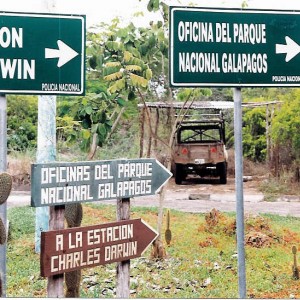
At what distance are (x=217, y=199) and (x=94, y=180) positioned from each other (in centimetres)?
91

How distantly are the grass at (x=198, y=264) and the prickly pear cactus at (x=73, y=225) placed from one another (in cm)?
8

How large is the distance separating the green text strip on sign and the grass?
0.79 ft

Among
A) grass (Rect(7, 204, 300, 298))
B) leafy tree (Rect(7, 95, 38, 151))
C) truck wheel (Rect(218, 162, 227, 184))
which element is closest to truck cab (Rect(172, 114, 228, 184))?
truck wheel (Rect(218, 162, 227, 184))

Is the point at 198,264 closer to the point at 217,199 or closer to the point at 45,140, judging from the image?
the point at 217,199

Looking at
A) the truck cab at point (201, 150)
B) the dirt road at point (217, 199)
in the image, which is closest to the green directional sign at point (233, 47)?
the truck cab at point (201, 150)

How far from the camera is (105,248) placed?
14.9 feet

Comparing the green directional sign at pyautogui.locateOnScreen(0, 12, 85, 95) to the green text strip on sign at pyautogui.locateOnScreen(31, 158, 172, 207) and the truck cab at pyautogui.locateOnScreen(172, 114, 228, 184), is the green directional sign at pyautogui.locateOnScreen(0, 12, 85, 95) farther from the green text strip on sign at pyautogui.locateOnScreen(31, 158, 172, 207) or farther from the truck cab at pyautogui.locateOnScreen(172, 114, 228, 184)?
the truck cab at pyautogui.locateOnScreen(172, 114, 228, 184)

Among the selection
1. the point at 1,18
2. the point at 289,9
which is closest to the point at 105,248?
the point at 1,18

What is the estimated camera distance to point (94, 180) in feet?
14.8

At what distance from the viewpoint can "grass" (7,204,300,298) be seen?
471 centimetres

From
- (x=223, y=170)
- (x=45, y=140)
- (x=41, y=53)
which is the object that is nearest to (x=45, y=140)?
(x=45, y=140)

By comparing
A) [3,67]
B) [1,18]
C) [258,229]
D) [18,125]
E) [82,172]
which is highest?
[1,18]

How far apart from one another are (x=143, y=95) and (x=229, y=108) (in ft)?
2.02

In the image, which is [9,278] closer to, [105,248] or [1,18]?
[105,248]
